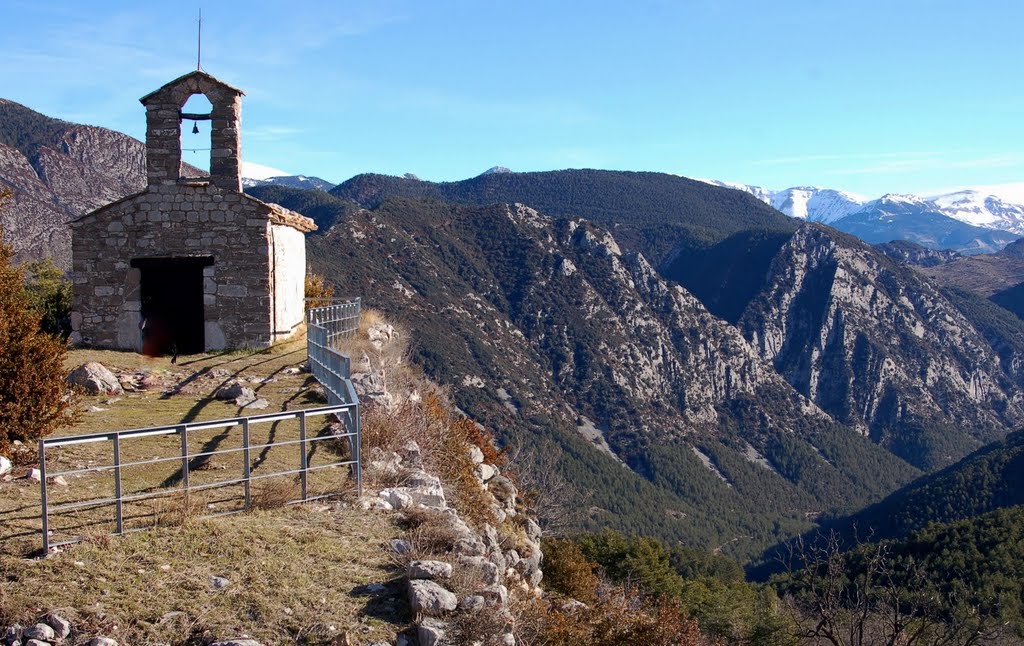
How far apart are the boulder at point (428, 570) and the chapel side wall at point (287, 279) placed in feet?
34.7

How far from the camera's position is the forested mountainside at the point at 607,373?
9938 cm

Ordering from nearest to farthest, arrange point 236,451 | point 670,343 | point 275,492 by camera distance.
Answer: point 275,492 < point 236,451 < point 670,343

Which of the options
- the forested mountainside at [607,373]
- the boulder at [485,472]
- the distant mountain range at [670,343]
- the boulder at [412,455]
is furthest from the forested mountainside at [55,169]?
the boulder at [412,455]

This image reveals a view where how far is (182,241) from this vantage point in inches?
641

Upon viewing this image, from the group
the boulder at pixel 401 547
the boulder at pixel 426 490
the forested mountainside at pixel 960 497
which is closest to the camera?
the boulder at pixel 401 547

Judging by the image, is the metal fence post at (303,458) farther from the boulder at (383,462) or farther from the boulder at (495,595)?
the boulder at (495,595)

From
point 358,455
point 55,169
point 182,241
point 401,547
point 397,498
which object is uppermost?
point 55,169

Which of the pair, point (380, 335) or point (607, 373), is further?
point (607, 373)

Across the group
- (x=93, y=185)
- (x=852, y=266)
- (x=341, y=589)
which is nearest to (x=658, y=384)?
(x=852, y=266)

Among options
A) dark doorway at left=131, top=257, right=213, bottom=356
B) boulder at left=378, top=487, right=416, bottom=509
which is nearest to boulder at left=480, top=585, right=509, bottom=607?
boulder at left=378, top=487, right=416, bottom=509

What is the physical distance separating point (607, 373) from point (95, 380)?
359ft

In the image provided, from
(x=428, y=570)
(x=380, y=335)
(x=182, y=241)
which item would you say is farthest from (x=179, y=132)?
(x=428, y=570)

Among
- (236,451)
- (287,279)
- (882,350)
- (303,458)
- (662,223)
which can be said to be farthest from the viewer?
(662,223)

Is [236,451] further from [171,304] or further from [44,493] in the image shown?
[171,304]
